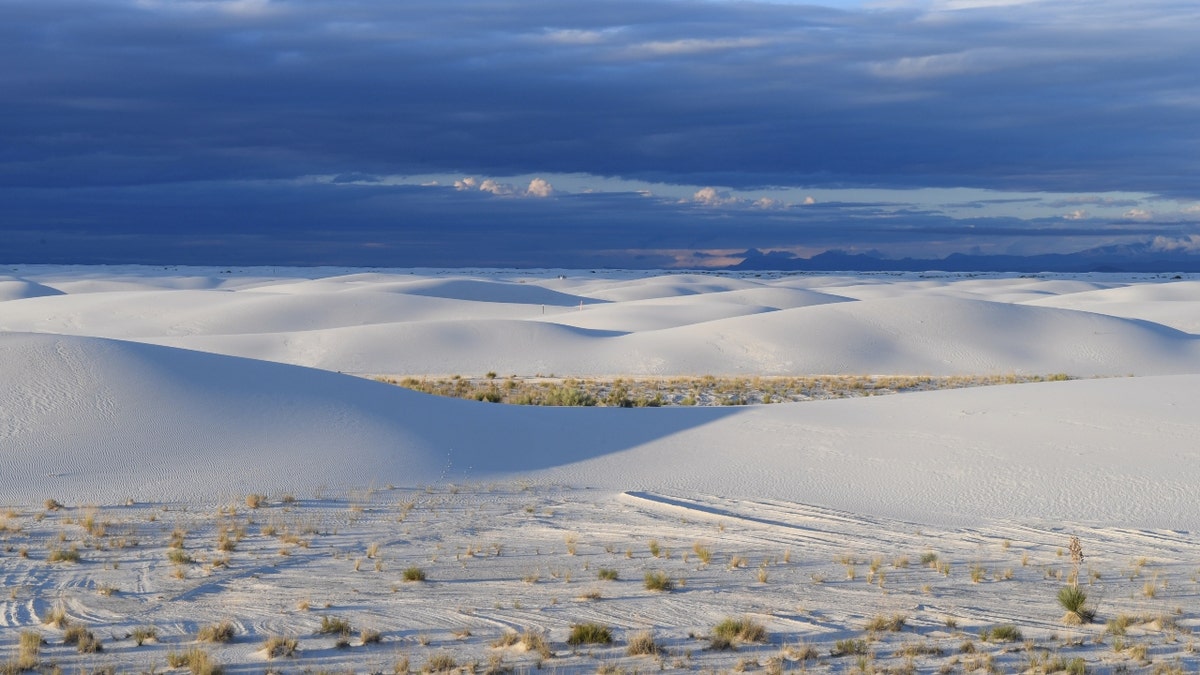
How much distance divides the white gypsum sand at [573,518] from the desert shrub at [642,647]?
0.19 feet

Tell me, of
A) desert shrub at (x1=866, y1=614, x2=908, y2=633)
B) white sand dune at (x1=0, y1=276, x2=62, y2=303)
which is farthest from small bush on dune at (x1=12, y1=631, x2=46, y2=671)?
white sand dune at (x1=0, y1=276, x2=62, y2=303)

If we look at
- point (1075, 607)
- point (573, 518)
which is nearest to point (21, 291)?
point (573, 518)

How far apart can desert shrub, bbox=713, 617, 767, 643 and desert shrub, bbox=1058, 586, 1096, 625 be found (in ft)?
7.03

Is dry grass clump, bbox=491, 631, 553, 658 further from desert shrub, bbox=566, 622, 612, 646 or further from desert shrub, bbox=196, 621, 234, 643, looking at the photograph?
desert shrub, bbox=196, 621, 234, 643

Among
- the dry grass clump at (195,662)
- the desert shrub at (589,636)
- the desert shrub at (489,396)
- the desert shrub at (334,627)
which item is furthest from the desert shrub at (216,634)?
the desert shrub at (489,396)

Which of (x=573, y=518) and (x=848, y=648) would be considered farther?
(x=573, y=518)

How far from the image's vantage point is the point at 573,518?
12336 millimetres

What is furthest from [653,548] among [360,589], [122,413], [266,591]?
[122,413]

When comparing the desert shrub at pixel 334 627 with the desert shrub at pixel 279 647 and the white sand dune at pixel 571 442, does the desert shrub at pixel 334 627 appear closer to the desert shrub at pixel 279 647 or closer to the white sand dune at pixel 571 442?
the desert shrub at pixel 279 647

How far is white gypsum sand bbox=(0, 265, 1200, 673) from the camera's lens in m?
8.07

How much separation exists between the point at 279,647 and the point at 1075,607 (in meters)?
5.30

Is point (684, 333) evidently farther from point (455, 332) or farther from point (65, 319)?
point (65, 319)

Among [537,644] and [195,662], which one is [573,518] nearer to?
[537,644]

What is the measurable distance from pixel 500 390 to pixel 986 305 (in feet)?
74.9
